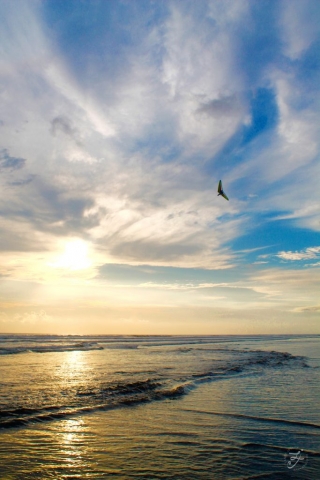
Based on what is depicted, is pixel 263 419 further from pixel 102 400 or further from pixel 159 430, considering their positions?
pixel 102 400

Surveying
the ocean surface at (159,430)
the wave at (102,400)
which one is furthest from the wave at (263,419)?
the wave at (102,400)

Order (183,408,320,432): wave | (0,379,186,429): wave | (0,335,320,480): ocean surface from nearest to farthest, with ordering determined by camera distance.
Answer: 1. (0,335,320,480): ocean surface
2. (183,408,320,432): wave
3. (0,379,186,429): wave

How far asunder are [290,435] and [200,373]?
49.2 feet

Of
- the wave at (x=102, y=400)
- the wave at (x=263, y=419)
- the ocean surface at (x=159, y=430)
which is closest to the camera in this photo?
the ocean surface at (x=159, y=430)

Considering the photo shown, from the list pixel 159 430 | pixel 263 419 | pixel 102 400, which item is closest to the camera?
pixel 159 430

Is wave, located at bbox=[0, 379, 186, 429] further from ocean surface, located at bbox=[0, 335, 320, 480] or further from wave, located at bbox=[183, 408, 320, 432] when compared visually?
wave, located at bbox=[183, 408, 320, 432]

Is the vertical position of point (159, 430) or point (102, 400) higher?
point (159, 430)

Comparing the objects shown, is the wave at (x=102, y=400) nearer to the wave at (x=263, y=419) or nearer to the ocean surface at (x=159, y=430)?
the ocean surface at (x=159, y=430)

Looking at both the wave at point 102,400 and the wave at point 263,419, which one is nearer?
the wave at point 263,419

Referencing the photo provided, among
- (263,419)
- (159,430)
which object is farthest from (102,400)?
(263,419)

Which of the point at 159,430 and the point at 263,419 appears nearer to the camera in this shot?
the point at 159,430

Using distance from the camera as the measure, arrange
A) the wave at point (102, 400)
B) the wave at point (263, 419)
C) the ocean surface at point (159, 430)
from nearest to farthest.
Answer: the ocean surface at point (159, 430), the wave at point (263, 419), the wave at point (102, 400)

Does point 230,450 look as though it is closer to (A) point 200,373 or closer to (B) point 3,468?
(B) point 3,468

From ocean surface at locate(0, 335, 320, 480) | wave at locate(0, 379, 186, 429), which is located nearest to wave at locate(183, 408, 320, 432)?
ocean surface at locate(0, 335, 320, 480)
